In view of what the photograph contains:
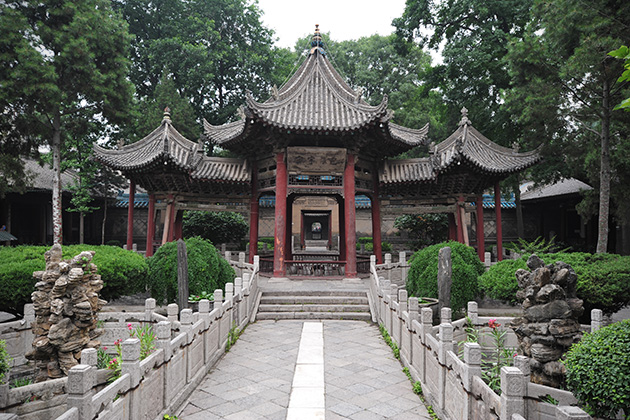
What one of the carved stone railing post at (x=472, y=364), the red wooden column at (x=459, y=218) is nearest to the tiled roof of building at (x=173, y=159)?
the red wooden column at (x=459, y=218)

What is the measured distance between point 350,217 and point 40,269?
28.0 ft

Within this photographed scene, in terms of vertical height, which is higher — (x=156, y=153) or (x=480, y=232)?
(x=156, y=153)

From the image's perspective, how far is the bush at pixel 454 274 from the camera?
30.2ft

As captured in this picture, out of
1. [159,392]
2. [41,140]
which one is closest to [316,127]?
[159,392]

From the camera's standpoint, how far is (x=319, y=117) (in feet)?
43.8

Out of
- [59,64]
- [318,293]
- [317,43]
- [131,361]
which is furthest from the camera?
[317,43]

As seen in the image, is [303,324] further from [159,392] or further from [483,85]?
[483,85]

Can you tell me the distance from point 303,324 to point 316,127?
5909 millimetres

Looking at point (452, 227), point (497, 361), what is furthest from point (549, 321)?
point (452, 227)

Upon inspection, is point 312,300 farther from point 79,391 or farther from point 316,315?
point 79,391

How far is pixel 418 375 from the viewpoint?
6051 mm

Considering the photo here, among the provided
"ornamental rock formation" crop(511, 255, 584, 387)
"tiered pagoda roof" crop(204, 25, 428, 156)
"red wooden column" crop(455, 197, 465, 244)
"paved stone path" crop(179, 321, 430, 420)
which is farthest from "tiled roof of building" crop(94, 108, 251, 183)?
"ornamental rock formation" crop(511, 255, 584, 387)

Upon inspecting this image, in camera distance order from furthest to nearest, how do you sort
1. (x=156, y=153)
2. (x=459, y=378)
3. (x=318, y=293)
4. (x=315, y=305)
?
1. (x=156, y=153)
2. (x=318, y=293)
3. (x=315, y=305)
4. (x=459, y=378)

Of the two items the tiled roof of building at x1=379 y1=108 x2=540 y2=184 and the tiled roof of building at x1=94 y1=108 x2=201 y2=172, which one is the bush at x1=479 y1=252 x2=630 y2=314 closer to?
the tiled roof of building at x1=379 y1=108 x2=540 y2=184
